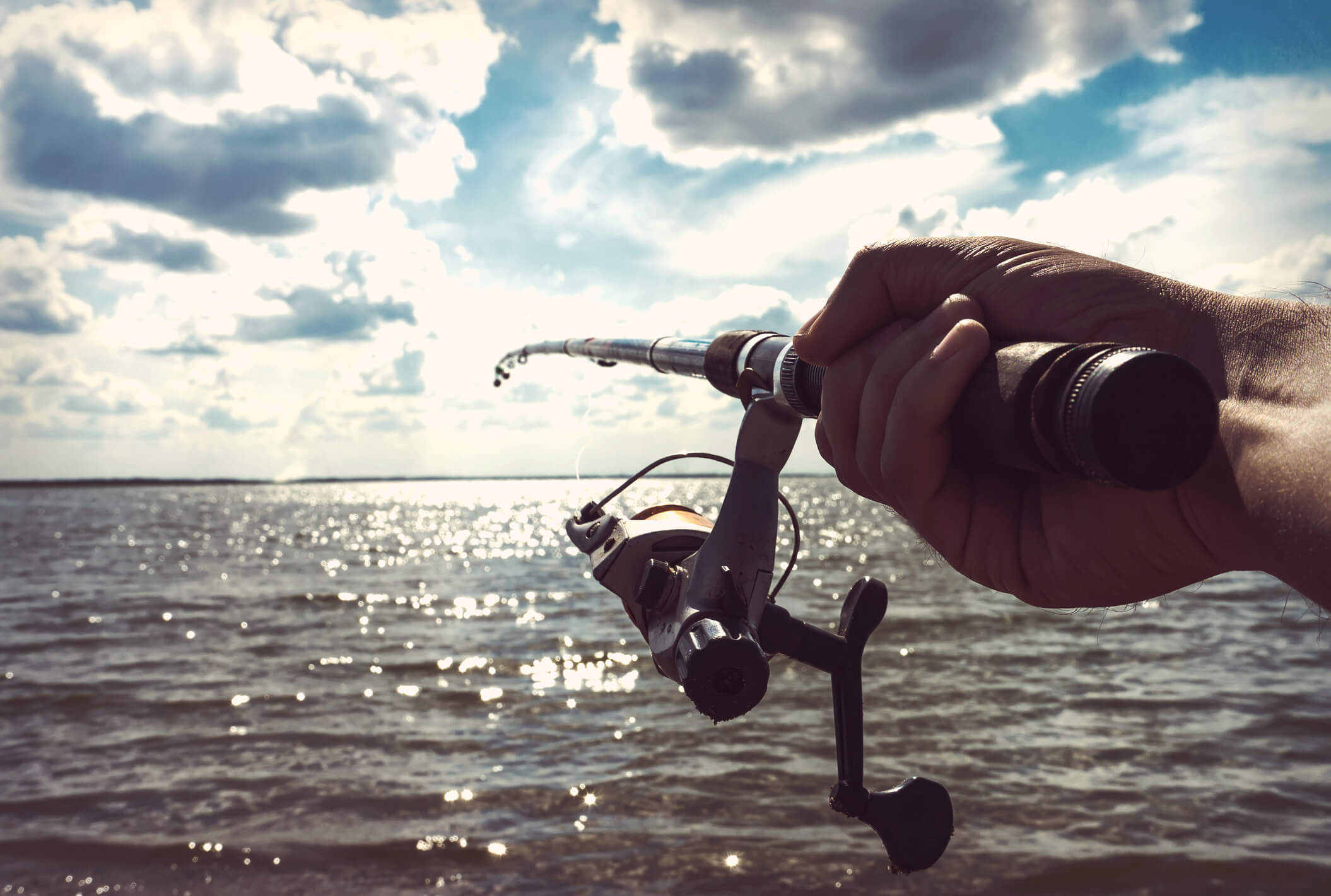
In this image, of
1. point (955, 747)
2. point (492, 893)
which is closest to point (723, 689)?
point (492, 893)

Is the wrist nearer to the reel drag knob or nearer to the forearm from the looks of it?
the forearm

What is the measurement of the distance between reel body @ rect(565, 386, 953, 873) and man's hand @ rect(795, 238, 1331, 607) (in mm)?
157

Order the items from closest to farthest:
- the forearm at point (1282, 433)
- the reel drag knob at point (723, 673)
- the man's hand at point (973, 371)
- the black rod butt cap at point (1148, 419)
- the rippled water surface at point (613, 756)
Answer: the black rod butt cap at point (1148, 419)
the forearm at point (1282, 433)
the man's hand at point (973, 371)
the reel drag knob at point (723, 673)
the rippled water surface at point (613, 756)

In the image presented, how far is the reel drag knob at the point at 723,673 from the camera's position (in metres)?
1.41

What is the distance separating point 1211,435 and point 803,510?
68.3m

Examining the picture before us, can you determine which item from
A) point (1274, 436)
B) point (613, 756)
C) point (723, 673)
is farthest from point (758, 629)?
point (613, 756)

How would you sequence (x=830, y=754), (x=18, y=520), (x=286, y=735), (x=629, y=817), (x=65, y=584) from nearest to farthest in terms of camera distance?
(x=629, y=817), (x=830, y=754), (x=286, y=735), (x=65, y=584), (x=18, y=520)

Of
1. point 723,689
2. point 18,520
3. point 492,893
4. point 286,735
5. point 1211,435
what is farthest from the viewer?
point 18,520

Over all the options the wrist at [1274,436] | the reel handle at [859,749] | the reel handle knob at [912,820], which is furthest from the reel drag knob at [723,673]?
the wrist at [1274,436]

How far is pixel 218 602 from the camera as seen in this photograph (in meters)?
17.0

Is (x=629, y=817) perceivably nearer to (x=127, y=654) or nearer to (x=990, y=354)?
(x=990, y=354)

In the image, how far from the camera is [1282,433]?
1.01 meters

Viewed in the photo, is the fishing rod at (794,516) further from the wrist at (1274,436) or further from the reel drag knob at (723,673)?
the wrist at (1274,436)

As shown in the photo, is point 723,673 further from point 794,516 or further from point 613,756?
point 613,756
